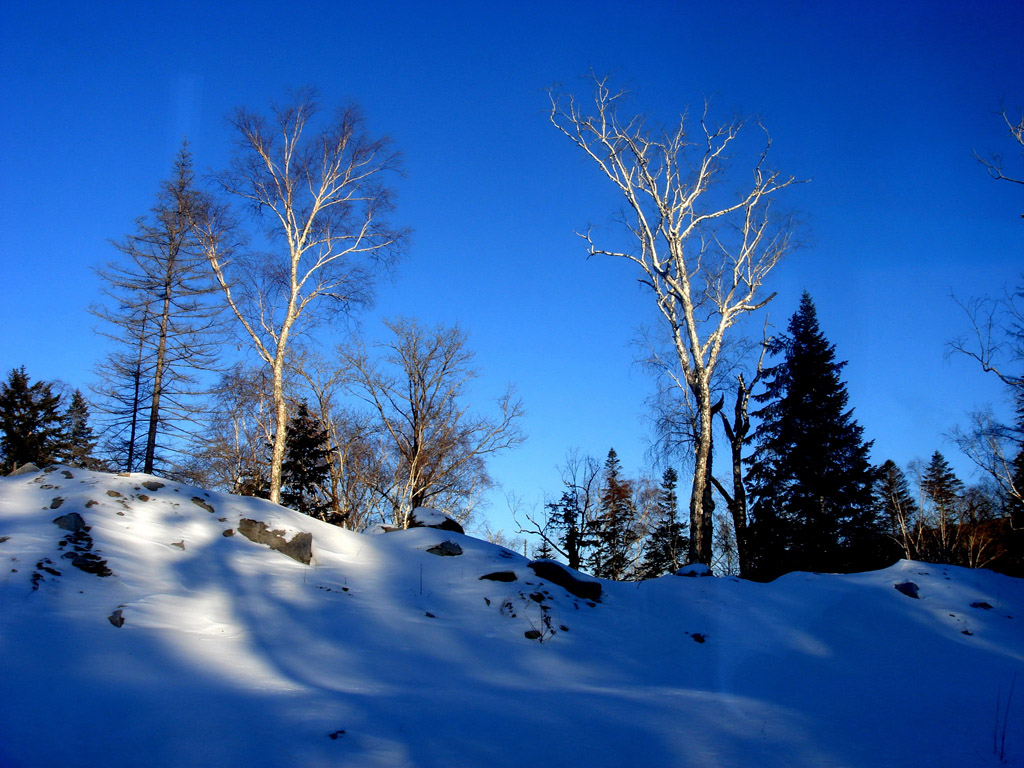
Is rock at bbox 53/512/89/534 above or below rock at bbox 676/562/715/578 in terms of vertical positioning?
above

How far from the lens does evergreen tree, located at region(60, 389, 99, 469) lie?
2204 cm

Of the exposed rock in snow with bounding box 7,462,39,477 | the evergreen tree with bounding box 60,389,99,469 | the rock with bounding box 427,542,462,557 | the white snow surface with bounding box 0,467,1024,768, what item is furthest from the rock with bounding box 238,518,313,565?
the evergreen tree with bounding box 60,389,99,469

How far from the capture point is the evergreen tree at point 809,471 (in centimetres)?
1958

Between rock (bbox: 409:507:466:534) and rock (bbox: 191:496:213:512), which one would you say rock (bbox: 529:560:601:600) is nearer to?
rock (bbox: 409:507:466:534)

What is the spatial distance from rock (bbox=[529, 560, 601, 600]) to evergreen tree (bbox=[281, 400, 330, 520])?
1636 cm

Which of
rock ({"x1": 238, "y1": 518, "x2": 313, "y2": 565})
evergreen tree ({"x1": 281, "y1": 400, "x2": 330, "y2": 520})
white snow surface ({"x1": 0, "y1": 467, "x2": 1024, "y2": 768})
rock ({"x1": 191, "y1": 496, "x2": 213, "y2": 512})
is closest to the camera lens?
white snow surface ({"x1": 0, "y1": 467, "x2": 1024, "y2": 768})

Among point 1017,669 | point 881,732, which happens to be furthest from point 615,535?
point 881,732

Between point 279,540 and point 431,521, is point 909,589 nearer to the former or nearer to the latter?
point 431,521

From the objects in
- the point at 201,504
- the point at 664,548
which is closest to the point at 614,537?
the point at 664,548

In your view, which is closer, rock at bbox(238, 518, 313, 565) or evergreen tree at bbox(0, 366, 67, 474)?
rock at bbox(238, 518, 313, 565)

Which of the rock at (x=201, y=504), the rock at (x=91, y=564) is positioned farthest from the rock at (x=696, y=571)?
the rock at (x=91, y=564)

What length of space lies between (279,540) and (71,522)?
2499mm

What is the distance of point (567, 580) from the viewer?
9.43m

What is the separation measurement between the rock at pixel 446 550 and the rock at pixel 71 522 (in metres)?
4.62
